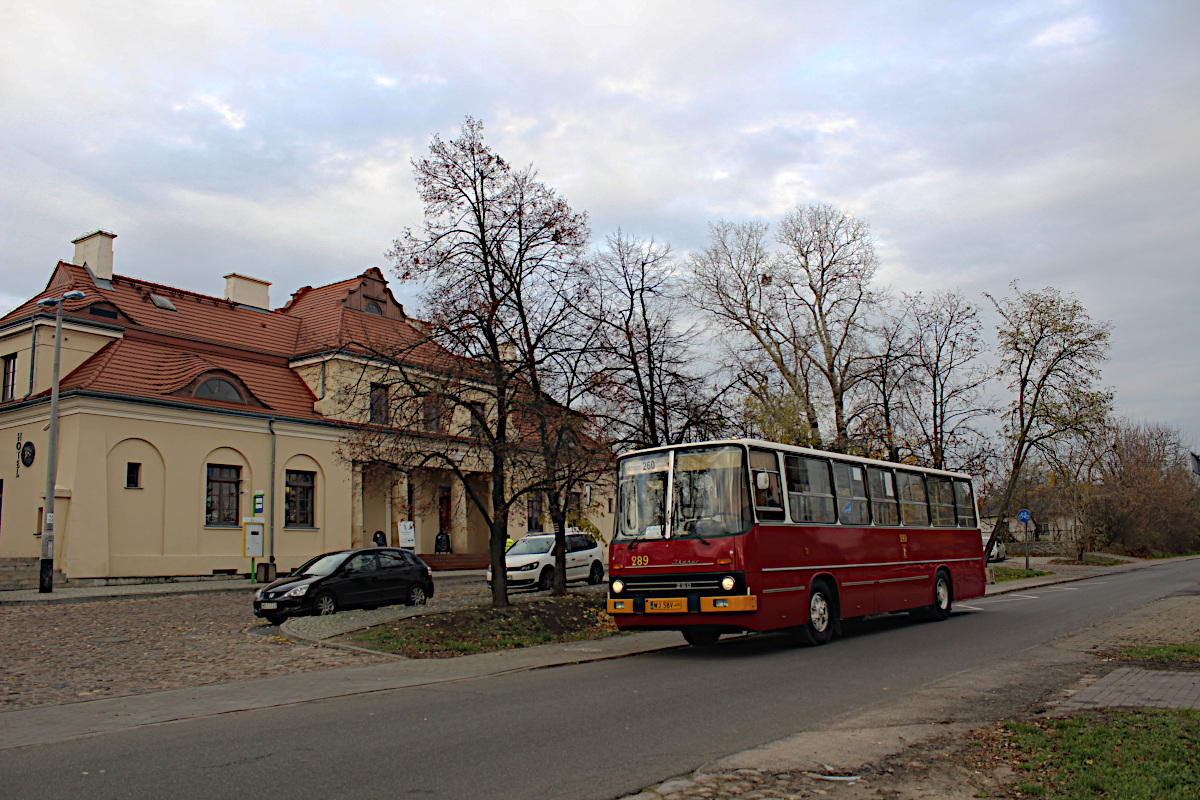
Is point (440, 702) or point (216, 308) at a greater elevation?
point (216, 308)

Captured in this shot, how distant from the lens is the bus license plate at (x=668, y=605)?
12492 millimetres

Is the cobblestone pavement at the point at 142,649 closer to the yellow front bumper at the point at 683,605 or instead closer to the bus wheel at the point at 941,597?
the yellow front bumper at the point at 683,605

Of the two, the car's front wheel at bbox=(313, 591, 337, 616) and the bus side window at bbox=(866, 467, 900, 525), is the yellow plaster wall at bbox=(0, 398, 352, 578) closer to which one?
the car's front wheel at bbox=(313, 591, 337, 616)

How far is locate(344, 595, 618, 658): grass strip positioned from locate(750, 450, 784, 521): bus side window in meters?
4.47

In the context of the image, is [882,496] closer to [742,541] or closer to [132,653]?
[742,541]

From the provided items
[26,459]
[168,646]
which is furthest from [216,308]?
[168,646]

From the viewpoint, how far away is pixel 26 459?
32.3 metres

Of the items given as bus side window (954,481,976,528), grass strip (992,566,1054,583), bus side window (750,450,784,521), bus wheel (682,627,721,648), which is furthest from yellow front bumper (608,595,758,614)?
grass strip (992,566,1054,583)

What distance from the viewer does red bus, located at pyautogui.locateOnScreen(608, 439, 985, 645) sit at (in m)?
12.4

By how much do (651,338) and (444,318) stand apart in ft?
20.7

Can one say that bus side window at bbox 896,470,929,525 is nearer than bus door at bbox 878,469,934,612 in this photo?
No

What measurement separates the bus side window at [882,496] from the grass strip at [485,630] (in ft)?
17.5

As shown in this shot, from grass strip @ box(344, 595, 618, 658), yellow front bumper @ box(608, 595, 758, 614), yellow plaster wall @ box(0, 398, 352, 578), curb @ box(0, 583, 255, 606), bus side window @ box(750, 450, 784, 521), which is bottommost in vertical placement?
grass strip @ box(344, 595, 618, 658)

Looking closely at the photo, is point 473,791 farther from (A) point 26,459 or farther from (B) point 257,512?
(A) point 26,459
